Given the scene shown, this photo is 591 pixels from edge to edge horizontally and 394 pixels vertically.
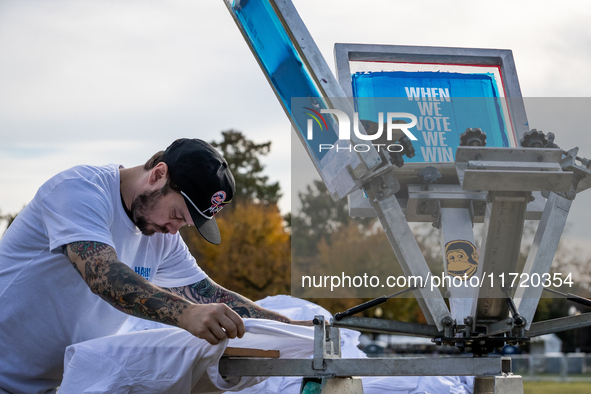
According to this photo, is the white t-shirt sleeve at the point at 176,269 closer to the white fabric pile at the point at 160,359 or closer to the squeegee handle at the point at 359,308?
the white fabric pile at the point at 160,359

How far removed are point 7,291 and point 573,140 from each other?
270 centimetres

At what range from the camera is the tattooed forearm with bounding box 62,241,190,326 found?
6.45 ft

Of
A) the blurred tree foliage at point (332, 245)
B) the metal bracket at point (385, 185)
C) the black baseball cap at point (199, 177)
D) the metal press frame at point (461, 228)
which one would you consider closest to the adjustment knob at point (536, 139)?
the metal press frame at point (461, 228)

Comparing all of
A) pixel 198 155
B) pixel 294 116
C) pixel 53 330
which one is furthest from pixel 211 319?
pixel 294 116

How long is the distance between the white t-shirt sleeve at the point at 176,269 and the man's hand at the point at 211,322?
47.5 inches

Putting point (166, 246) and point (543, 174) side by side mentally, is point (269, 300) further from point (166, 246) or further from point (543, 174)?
point (543, 174)

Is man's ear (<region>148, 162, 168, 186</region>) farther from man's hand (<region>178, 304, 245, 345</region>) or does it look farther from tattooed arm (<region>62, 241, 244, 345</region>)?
man's hand (<region>178, 304, 245, 345</region>)

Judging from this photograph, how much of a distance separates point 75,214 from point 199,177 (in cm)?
53

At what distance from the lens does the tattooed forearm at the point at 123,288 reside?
1.97 meters

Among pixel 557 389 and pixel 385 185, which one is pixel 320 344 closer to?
pixel 385 185

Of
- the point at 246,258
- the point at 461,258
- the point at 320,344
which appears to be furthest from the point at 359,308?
the point at 246,258

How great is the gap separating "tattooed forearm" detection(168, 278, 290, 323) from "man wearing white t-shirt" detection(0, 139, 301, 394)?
18.9 inches

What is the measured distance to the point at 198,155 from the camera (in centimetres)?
242

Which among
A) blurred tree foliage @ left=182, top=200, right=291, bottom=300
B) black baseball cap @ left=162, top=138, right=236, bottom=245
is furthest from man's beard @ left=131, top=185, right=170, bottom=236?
blurred tree foliage @ left=182, top=200, right=291, bottom=300
